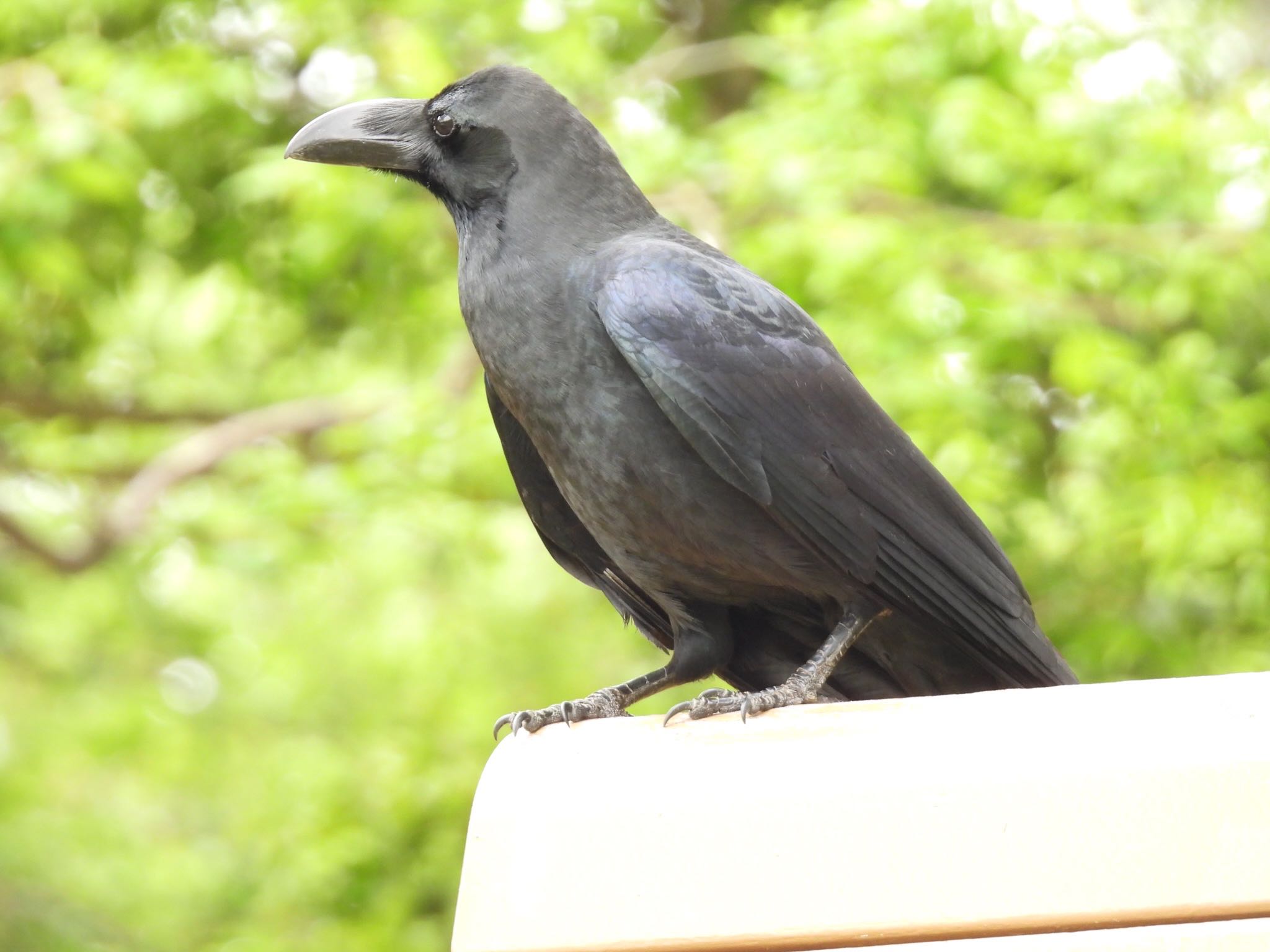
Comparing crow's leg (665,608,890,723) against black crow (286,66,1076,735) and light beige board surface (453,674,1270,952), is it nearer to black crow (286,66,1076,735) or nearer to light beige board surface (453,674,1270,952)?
black crow (286,66,1076,735)

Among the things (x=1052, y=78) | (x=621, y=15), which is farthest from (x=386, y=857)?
(x=1052, y=78)

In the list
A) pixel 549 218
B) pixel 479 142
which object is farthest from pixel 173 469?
pixel 549 218

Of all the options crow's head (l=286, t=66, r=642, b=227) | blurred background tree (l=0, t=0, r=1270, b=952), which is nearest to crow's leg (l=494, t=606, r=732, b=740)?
crow's head (l=286, t=66, r=642, b=227)

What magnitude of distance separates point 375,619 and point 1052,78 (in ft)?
15.2

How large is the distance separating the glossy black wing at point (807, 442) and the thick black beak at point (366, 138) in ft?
1.52

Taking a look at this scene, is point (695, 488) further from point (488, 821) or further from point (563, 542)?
point (488, 821)

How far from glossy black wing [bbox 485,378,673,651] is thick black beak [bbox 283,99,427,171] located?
45 cm

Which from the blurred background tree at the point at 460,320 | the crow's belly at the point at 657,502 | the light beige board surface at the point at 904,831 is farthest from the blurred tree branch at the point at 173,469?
the light beige board surface at the point at 904,831

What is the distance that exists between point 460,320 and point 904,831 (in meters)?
3.97

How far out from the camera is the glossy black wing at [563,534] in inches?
101

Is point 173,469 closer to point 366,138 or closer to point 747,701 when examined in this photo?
point 366,138

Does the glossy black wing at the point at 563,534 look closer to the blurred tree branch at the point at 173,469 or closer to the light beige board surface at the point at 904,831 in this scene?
the light beige board surface at the point at 904,831

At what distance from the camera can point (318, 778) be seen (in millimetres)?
5750

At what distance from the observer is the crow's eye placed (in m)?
2.56
